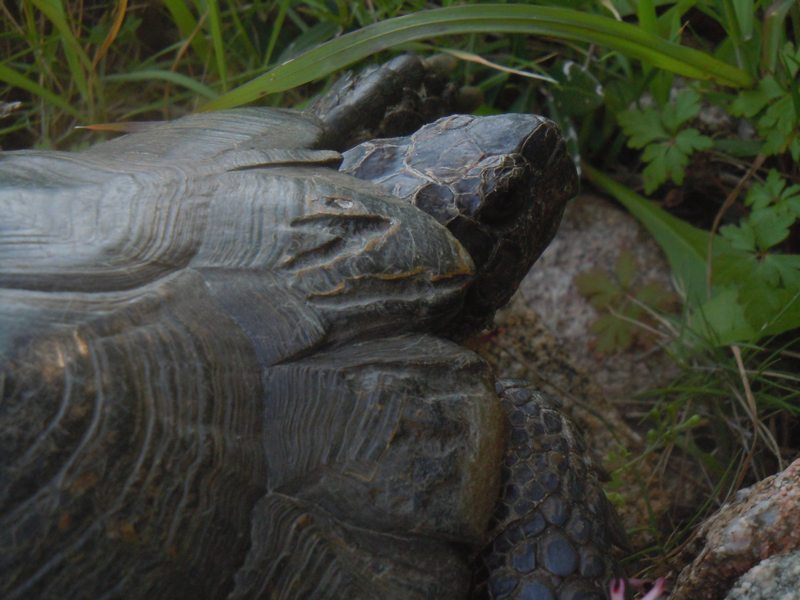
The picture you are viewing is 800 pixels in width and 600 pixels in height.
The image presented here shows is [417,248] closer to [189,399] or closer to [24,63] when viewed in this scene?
[189,399]

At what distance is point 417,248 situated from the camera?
4.30 ft

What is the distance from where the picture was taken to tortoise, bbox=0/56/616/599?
1.03 meters

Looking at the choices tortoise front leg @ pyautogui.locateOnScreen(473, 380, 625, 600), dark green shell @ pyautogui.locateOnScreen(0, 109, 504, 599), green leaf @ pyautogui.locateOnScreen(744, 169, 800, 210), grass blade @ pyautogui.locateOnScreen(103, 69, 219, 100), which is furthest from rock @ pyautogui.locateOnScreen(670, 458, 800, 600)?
grass blade @ pyautogui.locateOnScreen(103, 69, 219, 100)

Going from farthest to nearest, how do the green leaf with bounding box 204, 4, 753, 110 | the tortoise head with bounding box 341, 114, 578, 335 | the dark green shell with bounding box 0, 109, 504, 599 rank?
the green leaf with bounding box 204, 4, 753, 110 < the tortoise head with bounding box 341, 114, 578, 335 < the dark green shell with bounding box 0, 109, 504, 599

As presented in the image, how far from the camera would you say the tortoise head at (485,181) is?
4.77 feet

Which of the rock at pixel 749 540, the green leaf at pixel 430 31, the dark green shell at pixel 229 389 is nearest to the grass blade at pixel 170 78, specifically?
the green leaf at pixel 430 31

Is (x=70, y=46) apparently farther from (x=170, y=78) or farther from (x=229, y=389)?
(x=229, y=389)

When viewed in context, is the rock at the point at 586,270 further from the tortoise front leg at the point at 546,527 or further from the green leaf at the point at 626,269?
the tortoise front leg at the point at 546,527

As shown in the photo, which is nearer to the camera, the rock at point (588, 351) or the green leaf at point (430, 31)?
the green leaf at point (430, 31)

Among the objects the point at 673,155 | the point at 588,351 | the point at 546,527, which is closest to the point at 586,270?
the point at 588,351

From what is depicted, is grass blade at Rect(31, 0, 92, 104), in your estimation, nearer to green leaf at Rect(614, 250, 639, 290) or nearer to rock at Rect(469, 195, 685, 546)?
rock at Rect(469, 195, 685, 546)

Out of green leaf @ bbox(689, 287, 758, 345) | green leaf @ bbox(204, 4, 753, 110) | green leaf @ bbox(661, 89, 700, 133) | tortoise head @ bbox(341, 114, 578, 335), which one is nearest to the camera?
tortoise head @ bbox(341, 114, 578, 335)

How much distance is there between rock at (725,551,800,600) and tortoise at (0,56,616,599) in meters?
0.22

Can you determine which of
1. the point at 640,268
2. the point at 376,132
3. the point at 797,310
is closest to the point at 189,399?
the point at 376,132
